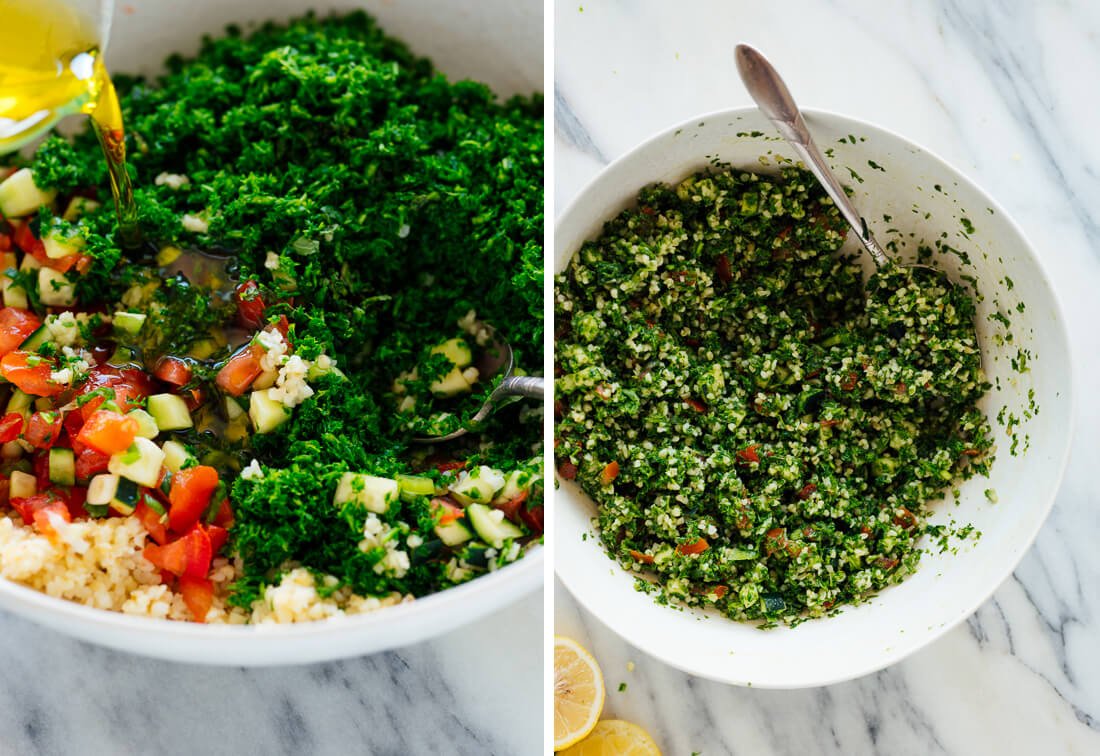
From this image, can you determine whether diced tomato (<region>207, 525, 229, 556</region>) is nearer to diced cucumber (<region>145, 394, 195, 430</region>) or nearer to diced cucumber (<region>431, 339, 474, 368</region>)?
diced cucumber (<region>145, 394, 195, 430</region>)

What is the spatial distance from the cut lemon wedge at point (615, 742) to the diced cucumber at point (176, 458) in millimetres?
1133

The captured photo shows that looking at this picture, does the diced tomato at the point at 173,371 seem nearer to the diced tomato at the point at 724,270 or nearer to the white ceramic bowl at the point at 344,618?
the white ceramic bowl at the point at 344,618

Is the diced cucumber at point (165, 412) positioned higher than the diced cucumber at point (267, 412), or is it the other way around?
the diced cucumber at point (165, 412)

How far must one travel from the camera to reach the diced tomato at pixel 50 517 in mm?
1990

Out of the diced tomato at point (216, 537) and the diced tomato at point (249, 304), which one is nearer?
the diced tomato at point (216, 537)

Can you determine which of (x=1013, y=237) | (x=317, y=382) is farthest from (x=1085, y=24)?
(x=317, y=382)

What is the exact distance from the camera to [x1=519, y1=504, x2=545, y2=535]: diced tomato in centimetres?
211

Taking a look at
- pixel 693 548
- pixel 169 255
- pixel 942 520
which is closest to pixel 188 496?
pixel 169 255

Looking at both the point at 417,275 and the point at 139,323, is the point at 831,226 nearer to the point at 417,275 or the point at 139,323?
the point at 417,275

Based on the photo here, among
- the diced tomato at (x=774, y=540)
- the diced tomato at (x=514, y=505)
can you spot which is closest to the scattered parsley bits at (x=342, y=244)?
the diced tomato at (x=514, y=505)

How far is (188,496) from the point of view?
2074 millimetres

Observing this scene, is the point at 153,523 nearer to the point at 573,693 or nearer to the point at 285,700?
the point at 285,700

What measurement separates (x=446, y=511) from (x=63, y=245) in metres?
1.13

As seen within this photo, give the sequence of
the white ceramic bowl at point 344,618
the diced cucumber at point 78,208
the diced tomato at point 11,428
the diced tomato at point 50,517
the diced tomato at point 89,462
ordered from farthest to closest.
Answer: the diced cucumber at point 78,208 < the diced tomato at point 11,428 < the diced tomato at point 89,462 < the diced tomato at point 50,517 < the white ceramic bowl at point 344,618
